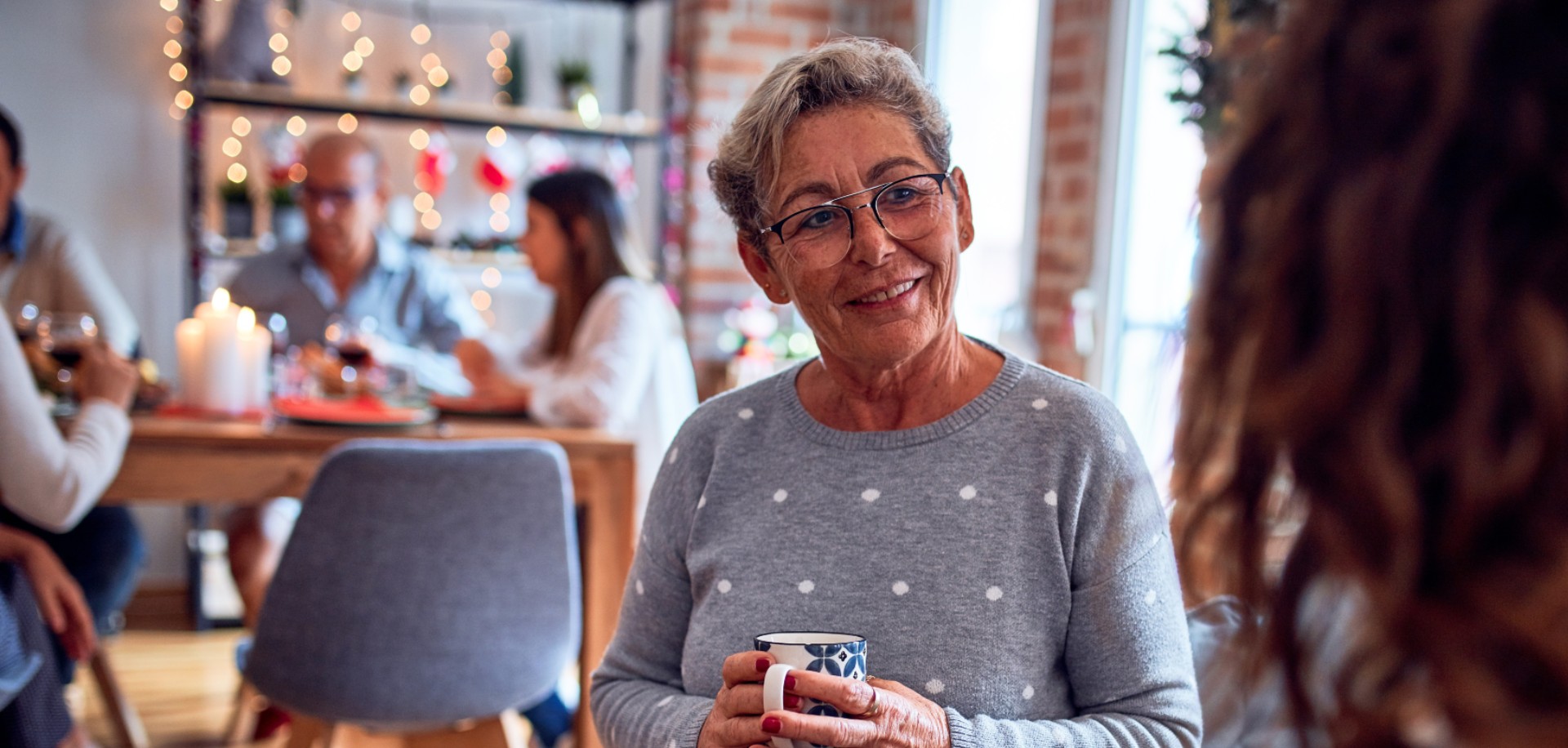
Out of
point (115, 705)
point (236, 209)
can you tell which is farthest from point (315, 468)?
point (236, 209)

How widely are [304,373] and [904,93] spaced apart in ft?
6.18

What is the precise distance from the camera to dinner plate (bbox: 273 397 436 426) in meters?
2.28

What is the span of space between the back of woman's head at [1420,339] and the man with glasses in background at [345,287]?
281cm

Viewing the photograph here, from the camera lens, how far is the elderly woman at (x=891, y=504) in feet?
3.56

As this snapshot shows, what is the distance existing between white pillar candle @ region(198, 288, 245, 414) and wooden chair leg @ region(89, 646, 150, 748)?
0.60m

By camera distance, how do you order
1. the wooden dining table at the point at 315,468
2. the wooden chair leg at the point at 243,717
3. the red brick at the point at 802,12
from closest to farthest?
1. the wooden dining table at the point at 315,468
2. the wooden chair leg at the point at 243,717
3. the red brick at the point at 802,12

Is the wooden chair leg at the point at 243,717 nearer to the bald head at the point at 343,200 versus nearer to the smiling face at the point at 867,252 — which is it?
the bald head at the point at 343,200

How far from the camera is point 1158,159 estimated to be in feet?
9.82

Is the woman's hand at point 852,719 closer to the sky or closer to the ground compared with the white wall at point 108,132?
closer to the ground

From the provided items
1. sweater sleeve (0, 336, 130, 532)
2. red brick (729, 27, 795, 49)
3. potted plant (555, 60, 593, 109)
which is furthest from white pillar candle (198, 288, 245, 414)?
red brick (729, 27, 795, 49)

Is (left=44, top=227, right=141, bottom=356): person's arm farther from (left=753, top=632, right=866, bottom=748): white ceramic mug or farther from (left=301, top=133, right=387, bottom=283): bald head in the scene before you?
(left=753, top=632, right=866, bottom=748): white ceramic mug

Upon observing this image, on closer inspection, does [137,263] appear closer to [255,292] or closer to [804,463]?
[255,292]

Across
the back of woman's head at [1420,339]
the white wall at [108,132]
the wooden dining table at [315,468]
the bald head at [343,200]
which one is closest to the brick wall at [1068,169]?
the wooden dining table at [315,468]

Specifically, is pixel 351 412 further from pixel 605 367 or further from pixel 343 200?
pixel 343 200
